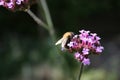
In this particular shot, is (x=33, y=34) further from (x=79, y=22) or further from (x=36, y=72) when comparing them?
(x=36, y=72)

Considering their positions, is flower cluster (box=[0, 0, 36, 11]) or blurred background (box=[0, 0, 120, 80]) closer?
flower cluster (box=[0, 0, 36, 11])

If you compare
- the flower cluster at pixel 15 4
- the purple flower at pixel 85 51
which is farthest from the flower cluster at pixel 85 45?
the flower cluster at pixel 15 4

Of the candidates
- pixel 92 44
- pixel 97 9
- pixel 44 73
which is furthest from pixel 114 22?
pixel 92 44

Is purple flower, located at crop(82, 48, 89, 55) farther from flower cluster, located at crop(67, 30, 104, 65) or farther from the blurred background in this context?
the blurred background

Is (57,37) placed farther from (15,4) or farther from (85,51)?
(85,51)

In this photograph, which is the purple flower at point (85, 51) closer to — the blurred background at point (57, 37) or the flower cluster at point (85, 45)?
the flower cluster at point (85, 45)

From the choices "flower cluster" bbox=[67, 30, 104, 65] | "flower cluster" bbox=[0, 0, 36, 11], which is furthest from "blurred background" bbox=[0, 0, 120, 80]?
"flower cluster" bbox=[67, 30, 104, 65]

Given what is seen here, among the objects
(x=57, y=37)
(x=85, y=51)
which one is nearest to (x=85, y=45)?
(x=85, y=51)
